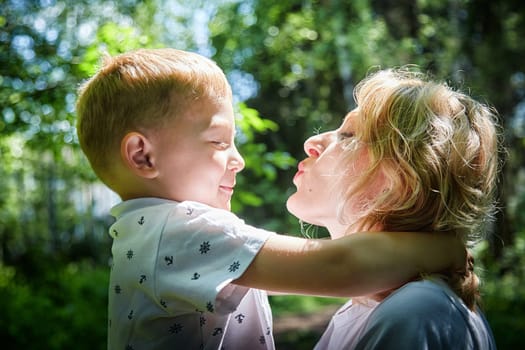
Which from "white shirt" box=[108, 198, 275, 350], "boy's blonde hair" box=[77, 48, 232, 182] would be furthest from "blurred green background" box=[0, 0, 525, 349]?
"white shirt" box=[108, 198, 275, 350]

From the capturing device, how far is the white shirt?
47.7 inches

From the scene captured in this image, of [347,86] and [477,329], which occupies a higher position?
[477,329]

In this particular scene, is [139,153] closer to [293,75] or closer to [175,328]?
[175,328]

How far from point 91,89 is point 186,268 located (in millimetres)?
546

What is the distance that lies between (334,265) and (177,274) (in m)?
0.33

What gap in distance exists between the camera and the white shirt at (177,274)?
1211 millimetres

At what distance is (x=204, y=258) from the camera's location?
1231mm

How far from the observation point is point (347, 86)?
10.7m

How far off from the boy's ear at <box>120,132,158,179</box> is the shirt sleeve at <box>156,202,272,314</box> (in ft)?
0.54

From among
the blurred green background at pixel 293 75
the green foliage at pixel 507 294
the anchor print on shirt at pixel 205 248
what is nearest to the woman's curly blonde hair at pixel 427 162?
the anchor print on shirt at pixel 205 248

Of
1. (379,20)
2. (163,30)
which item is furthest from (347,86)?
(163,30)

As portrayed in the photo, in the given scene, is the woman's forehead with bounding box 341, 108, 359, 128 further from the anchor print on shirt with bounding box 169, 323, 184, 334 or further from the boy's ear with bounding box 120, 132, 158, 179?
the anchor print on shirt with bounding box 169, 323, 184, 334

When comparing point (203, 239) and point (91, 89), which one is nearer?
point (203, 239)

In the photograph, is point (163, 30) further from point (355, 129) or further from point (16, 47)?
point (355, 129)
